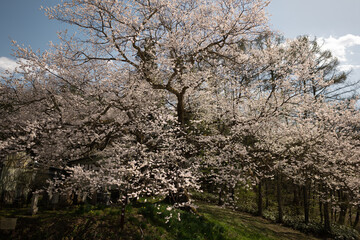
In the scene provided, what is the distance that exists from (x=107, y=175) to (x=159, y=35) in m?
6.28

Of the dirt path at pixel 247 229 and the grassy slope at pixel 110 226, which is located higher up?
the grassy slope at pixel 110 226

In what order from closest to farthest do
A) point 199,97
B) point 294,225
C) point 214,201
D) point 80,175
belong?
point 80,175
point 199,97
point 294,225
point 214,201

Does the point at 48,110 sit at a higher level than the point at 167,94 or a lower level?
lower

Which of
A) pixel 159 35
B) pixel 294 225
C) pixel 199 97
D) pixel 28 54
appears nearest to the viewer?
pixel 28 54

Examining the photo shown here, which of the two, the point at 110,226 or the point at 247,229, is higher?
the point at 110,226

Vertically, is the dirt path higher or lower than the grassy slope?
lower

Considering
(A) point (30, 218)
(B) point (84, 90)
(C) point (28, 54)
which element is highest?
(C) point (28, 54)

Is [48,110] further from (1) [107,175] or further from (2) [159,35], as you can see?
(2) [159,35]

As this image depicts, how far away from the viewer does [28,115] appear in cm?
911

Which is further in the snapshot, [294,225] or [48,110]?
[294,225]

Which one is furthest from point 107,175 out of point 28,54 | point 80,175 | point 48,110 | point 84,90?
point 28,54

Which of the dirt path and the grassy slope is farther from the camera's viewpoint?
the dirt path

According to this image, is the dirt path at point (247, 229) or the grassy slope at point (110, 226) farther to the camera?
the dirt path at point (247, 229)

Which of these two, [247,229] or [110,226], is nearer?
[110,226]
